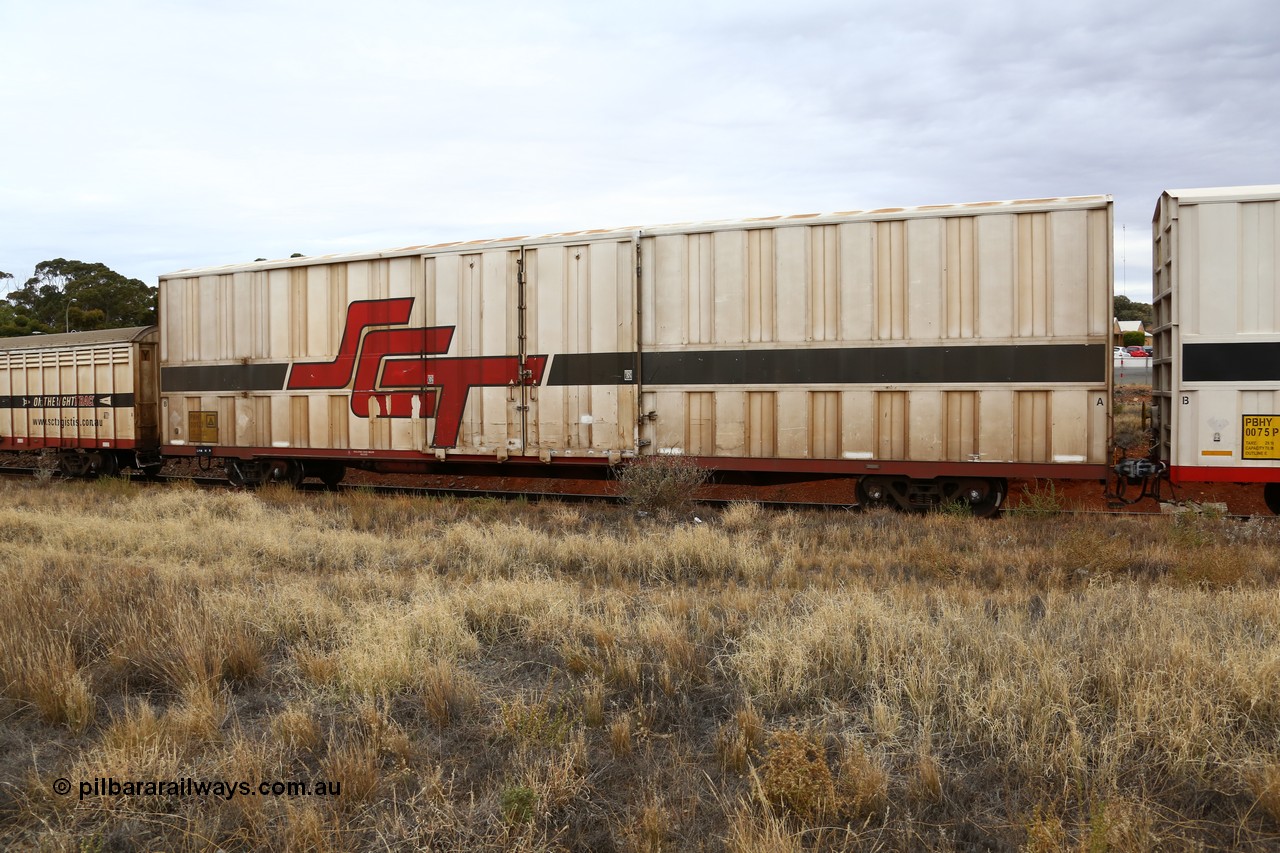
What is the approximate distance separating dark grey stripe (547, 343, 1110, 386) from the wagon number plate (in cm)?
155

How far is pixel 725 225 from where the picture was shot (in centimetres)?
1137

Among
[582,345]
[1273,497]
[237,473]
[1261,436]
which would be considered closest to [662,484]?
[582,345]

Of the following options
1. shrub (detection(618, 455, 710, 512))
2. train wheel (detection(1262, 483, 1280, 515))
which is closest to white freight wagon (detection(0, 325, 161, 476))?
shrub (detection(618, 455, 710, 512))

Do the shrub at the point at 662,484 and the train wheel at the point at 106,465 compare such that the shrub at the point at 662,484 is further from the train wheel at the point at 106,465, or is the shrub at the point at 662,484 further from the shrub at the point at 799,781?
the train wheel at the point at 106,465

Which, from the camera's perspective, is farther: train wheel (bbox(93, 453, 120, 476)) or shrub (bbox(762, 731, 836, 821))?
train wheel (bbox(93, 453, 120, 476))

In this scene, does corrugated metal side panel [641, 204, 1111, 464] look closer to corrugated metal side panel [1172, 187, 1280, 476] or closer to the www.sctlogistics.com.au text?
corrugated metal side panel [1172, 187, 1280, 476]

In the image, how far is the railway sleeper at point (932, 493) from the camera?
35.6ft

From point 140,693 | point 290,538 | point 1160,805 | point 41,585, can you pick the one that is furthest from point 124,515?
point 1160,805

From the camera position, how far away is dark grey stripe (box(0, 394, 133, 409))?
16.3 metres

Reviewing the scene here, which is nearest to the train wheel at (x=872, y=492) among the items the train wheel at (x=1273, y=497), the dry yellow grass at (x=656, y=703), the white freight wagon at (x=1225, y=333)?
the white freight wagon at (x=1225, y=333)

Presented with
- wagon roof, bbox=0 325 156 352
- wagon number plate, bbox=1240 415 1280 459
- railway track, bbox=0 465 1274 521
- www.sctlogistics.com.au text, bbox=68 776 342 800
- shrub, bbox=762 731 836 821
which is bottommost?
www.sctlogistics.com.au text, bbox=68 776 342 800

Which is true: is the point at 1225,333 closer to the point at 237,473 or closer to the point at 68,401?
the point at 237,473

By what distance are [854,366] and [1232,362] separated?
405 cm

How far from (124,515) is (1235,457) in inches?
529
